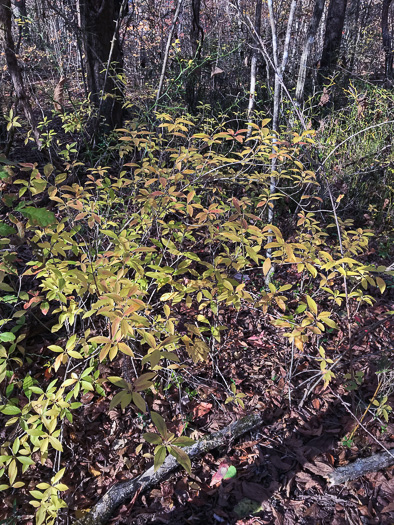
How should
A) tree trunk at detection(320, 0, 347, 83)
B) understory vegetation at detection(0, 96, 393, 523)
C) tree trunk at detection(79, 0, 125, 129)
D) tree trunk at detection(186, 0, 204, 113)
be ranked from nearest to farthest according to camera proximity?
understory vegetation at detection(0, 96, 393, 523), tree trunk at detection(79, 0, 125, 129), tree trunk at detection(186, 0, 204, 113), tree trunk at detection(320, 0, 347, 83)

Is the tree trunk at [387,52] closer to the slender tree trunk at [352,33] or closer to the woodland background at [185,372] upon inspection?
the slender tree trunk at [352,33]

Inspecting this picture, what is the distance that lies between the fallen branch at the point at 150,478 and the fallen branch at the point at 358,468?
0.45 m

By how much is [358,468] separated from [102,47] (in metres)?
4.61

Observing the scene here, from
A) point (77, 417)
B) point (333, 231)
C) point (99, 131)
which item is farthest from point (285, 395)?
point (99, 131)

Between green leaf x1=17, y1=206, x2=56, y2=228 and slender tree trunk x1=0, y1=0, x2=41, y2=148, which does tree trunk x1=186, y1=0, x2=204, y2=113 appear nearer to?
slender tree trunk x1=0, y1=0, x2=41, y2=148

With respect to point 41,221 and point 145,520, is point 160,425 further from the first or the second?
point 145,520

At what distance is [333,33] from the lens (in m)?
5.90

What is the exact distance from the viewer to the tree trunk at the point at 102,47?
3.63 meters

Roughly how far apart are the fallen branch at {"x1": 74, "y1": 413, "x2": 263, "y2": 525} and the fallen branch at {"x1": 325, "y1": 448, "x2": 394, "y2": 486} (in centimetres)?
45

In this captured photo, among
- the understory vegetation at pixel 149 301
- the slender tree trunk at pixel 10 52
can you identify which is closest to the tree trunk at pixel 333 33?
the understory vegetation at pixel 149 301

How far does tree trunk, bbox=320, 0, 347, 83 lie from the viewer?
5789 mm

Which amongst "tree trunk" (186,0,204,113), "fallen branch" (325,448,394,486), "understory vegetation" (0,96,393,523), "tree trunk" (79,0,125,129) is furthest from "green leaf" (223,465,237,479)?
"tree trunk" (186,0,204,113)

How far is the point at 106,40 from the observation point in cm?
385

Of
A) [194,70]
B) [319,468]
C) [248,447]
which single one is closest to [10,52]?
[194,70]
